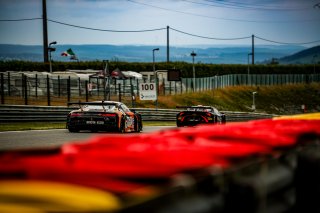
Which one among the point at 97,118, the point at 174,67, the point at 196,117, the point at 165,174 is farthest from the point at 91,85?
the point at 165,174

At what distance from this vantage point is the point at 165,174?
2.76 metres

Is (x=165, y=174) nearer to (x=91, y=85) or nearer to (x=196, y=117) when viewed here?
(x=196, y=117)

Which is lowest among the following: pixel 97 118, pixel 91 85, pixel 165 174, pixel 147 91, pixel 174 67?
pixel 97 118

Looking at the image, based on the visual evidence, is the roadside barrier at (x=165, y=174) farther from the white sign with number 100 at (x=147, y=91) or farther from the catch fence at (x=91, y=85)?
the white sign with number 100 at (x=147, y=91)

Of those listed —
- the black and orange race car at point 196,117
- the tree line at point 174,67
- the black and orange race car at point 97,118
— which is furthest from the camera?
the tree line at point 174,67

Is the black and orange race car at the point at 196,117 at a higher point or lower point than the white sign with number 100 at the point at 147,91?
lower

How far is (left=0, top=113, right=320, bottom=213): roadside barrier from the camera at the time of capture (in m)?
2.55

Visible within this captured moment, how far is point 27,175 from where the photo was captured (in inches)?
109

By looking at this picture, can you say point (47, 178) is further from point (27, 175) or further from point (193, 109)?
point (193, 109)

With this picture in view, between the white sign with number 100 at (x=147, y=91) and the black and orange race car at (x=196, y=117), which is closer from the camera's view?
the black and orange race car at (x=196, y=117)

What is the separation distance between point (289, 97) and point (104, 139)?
315 ft

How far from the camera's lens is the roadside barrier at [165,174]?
2555mm

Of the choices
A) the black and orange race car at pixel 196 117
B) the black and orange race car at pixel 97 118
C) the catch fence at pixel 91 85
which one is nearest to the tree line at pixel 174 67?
the catch fence at pixel 91 85

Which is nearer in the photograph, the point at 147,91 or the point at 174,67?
the point at 147,91
